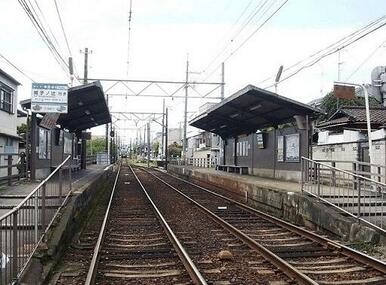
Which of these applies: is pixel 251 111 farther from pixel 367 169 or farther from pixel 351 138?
pixel 351 138

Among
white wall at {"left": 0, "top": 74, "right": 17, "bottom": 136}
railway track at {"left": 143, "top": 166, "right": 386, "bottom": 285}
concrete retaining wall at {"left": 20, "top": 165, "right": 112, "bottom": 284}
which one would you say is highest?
white wall at {"left": 0, "top": 74, "right": 17, "bottom": 136}

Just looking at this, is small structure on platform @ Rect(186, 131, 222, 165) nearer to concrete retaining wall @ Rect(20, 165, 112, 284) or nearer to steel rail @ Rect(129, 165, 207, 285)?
concrete retaining wall @ Rect(20, 165, 112, 284)

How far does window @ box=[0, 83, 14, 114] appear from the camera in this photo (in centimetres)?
2456

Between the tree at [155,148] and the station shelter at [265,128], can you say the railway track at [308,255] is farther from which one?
the tree at [155,148]

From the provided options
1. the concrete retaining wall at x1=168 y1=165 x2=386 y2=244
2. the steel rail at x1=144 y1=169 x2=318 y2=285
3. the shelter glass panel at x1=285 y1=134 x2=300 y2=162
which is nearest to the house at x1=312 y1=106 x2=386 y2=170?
the shelter glass panel at x1=285 y1=134 x2=300 y2=162

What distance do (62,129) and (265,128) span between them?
10660 millimetres

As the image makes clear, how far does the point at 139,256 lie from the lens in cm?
893

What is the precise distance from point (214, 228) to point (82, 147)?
26.2 metres

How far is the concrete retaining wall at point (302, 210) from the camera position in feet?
32.1

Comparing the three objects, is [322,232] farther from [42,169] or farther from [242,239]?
[42,169]

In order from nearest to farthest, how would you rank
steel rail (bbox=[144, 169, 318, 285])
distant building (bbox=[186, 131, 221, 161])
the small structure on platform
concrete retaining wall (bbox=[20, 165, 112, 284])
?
concrete retaining wall (bbox=[20, 165, 112, 284])
steel rail (bbox=[144, 169, 318, 285])
the small structure on platform
distant building (bbox=[186, 131, 221, 161])

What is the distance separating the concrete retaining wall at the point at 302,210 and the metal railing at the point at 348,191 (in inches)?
8.4

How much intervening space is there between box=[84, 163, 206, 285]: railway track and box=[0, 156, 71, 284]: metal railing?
0.93 m

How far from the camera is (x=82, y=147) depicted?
3697 cm
